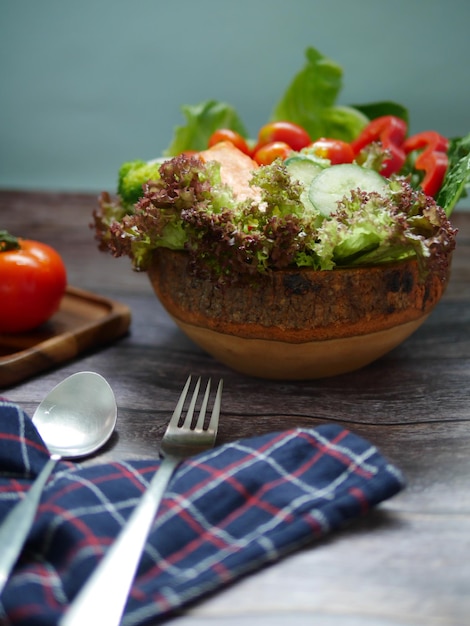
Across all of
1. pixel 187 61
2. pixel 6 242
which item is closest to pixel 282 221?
pixel 6 242

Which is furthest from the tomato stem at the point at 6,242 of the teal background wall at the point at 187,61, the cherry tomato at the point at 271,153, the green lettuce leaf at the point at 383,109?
the teal background wall at the point at 187,61

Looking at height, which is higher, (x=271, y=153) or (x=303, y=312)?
(x=271, y=153)

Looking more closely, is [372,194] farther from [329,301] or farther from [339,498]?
[339,498]

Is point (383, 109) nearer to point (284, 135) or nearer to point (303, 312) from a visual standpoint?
point (284, 135)

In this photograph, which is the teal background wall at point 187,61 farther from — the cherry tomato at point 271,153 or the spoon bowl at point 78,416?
the spoon bowl at point 78,416

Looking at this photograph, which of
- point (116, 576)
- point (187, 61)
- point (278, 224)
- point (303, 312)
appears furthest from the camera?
point (187, 61)

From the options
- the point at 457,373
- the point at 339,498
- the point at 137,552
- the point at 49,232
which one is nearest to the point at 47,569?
the point at 137,552

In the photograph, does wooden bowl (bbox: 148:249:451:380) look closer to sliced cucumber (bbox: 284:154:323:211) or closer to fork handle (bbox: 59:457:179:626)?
sliced cucumber (bbox: 284:154:323:211)
